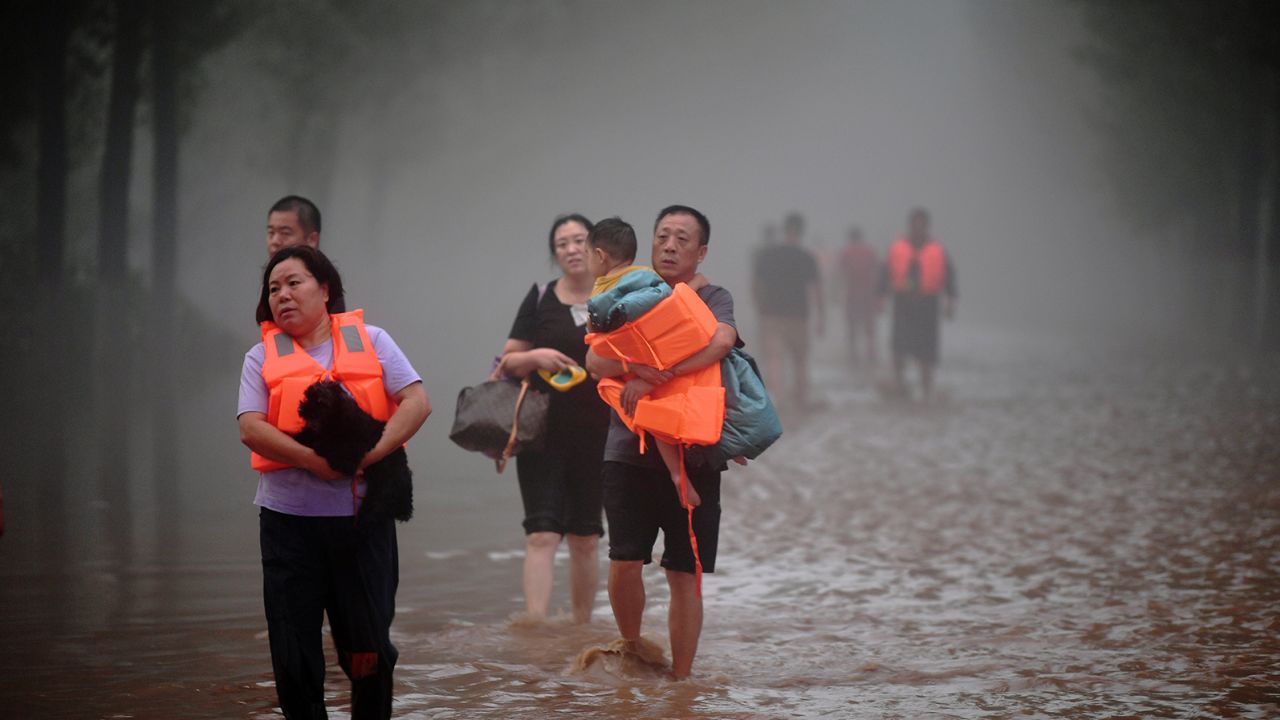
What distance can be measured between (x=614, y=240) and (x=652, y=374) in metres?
0.59

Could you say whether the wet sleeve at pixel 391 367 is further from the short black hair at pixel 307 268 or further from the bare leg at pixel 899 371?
the bare leg at pixel 899 371

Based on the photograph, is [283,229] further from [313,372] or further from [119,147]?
[119,147]

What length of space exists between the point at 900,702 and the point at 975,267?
307 ft

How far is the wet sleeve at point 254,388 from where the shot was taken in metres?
4.80

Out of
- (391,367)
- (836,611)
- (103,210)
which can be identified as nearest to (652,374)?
(391,367)

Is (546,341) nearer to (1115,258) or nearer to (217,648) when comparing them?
(217,648)

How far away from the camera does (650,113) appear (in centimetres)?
7081

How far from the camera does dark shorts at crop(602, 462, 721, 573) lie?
19.5 feet

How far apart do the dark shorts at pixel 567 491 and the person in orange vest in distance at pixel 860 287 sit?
19323 mm

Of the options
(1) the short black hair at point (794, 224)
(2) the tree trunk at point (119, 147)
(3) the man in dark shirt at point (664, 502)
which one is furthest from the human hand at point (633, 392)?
(2) the tree trunk at point (119, 147)

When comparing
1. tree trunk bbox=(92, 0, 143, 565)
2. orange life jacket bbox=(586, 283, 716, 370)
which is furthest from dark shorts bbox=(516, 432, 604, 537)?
tree trunk bbox=(92, 0, 143, 565)

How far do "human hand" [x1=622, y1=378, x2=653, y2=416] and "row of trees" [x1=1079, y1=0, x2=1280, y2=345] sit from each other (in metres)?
21.6

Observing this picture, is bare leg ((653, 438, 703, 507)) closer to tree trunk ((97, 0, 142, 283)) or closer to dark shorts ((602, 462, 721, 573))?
dark shorts ((602, 462, 721, 573))

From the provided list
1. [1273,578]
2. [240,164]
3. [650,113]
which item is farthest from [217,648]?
[650,113]
